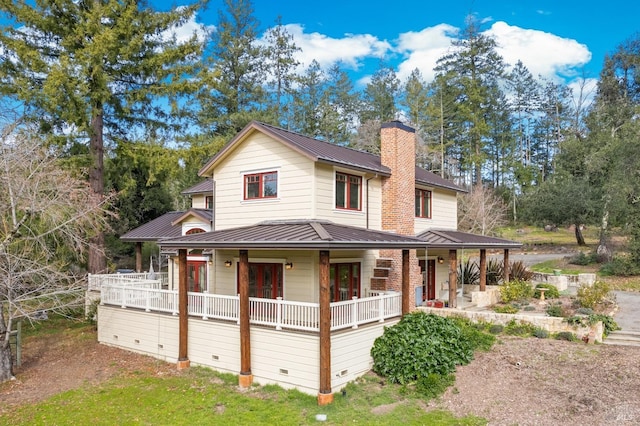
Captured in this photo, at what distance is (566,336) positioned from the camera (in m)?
12.8

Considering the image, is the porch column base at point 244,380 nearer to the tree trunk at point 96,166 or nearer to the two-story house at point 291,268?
the two-story house at point 291,268

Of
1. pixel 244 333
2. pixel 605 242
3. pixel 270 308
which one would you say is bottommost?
pixel 244 333

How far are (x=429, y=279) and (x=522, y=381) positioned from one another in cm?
882

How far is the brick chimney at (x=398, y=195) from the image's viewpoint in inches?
605

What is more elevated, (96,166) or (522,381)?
(96,166)

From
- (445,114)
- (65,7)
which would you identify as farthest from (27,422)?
(445,114)

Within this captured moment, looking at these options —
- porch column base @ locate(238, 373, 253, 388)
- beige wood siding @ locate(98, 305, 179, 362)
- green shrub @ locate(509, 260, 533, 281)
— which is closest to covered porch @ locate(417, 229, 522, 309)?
green shrub @ locate(509, 260, 533, 281)

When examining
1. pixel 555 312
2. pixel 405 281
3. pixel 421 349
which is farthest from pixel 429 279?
pixel 421 349

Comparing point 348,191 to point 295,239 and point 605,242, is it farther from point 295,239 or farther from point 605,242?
point 605,242

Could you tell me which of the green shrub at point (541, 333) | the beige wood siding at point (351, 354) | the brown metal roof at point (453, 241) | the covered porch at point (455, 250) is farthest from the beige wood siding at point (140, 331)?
the green shrub at point (541, 333)

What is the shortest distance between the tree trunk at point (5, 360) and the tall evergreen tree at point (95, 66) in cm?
579

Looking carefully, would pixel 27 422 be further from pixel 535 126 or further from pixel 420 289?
pixel 535 126

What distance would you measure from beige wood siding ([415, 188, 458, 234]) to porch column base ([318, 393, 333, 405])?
900cm

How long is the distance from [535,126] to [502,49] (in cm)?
1521
